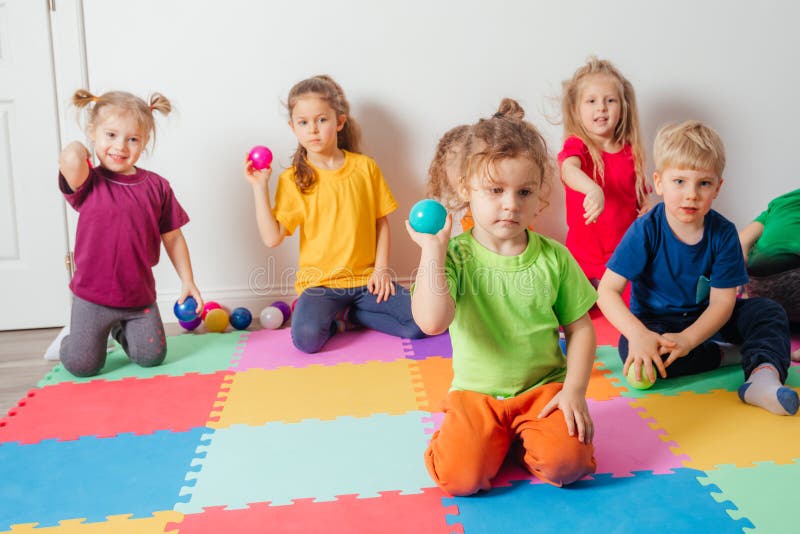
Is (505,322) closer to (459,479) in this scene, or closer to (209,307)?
(459,479)

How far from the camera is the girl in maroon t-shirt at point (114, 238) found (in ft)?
7.76

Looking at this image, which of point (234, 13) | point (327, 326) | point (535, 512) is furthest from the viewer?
point (234, 13)

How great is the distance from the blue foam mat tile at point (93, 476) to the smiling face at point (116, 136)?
921 millimetres

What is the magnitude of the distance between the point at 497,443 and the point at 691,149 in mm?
1005

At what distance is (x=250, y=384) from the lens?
7.39 ft

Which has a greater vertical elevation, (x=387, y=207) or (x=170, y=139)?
(x=170, y=139)

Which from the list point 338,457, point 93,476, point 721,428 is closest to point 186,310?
point 93,476

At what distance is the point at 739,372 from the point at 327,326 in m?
1.30

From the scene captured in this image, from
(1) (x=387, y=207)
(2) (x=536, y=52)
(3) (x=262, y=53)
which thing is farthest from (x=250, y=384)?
(2) (x=536, y=52)

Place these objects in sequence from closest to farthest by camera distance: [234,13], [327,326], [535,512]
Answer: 1. [535,512]
2. [327,326]
3. [234,13]

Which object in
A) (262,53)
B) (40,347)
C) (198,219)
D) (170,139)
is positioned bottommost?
(40,347)

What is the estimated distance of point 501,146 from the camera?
5.09 feet

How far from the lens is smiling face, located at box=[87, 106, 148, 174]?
7.75 ft

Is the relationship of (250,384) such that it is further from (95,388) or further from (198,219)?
(198,219)
